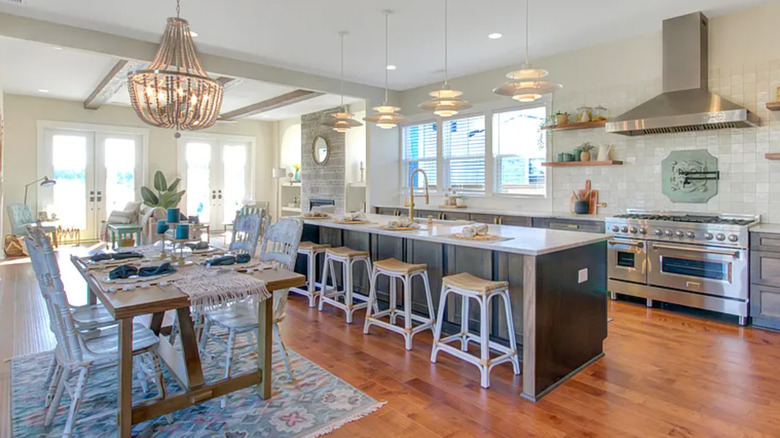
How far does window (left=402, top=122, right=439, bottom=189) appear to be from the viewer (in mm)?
7367

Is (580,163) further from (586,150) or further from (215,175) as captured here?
(215,175)

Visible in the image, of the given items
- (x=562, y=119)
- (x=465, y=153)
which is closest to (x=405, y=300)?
(x=562, y=119)

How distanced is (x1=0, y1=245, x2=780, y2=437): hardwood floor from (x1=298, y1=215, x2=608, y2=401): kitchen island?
155 millimetres

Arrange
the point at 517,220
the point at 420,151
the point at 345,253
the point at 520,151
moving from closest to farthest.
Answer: the point at 345,253 → the point at 517,220 → the point at 520,151 → the point at 420,151

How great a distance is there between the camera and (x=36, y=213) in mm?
8867

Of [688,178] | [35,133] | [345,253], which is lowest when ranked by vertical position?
[345,253]

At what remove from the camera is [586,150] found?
211 inches

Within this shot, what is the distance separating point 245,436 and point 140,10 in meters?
3.97

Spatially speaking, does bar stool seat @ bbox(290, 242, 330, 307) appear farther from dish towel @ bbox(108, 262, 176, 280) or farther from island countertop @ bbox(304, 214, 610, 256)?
dish towel @ bbox(108, 262, 176, 280)

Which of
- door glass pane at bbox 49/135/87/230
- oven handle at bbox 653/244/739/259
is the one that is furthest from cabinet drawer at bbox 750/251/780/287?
door glass pane at bbox 49/135/87/230

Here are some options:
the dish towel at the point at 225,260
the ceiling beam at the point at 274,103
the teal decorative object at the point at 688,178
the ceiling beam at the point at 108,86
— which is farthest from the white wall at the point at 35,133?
the teal decorative object at the point at 688,178

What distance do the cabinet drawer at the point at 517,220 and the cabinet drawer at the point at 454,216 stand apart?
0.60m

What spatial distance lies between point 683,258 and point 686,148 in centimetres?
122

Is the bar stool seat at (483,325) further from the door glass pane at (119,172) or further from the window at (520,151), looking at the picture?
the door glass pane at (119,172)
